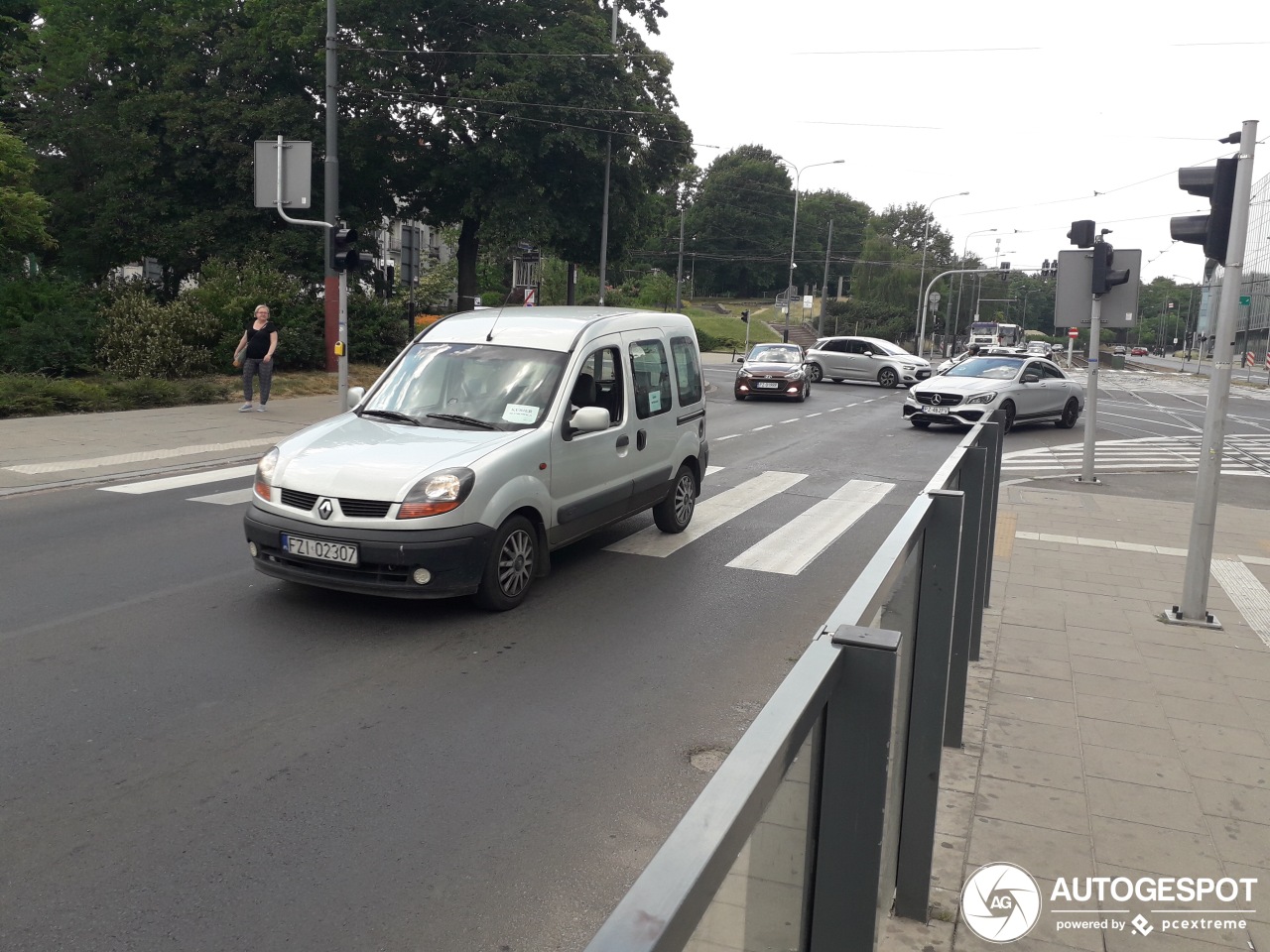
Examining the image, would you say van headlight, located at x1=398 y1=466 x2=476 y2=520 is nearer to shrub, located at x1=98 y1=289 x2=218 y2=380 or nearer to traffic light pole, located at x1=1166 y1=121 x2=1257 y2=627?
traffic light pole, located at x1=1166 y1=121 x2=1257 y2=627

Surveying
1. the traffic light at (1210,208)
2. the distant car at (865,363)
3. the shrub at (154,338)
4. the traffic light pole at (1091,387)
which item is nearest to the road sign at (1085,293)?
the traffic light pole at (1091,387)

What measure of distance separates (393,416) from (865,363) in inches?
1182

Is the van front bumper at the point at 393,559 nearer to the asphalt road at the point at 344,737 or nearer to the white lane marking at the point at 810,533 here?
the asphalt road at the point at 344,737

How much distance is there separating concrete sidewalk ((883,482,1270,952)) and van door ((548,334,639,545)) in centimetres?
297

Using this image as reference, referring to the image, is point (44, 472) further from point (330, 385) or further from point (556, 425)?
point (330, 385)

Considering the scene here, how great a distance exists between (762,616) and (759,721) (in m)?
5.76

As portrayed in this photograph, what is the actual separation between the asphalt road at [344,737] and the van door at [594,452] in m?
0.47

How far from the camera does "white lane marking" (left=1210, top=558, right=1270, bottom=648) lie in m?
7.20

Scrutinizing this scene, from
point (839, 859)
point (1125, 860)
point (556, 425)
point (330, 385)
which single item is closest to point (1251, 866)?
point (1125, 860)

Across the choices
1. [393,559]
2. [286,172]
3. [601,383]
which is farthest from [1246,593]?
[286,172]

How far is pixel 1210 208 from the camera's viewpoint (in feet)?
22.7

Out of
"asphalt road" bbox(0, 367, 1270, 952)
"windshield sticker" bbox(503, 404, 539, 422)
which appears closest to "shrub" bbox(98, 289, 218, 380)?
"asphalt road" bbox(0, 367, 1270, 952)

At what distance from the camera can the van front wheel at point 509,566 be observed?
22.6 ft

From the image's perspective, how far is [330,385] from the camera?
75.7 feet
